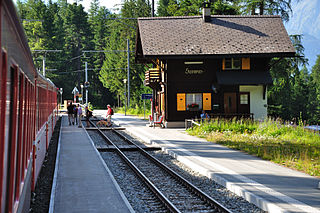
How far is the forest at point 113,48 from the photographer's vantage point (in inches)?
1943

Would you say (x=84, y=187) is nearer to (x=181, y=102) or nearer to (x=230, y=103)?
(x=181, y=102)

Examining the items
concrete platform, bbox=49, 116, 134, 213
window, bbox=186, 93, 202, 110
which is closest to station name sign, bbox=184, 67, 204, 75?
window, bbox=186, 93, 202, 110

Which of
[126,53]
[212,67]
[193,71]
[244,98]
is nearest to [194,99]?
[193,71]

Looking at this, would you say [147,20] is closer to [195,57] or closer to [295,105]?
[195,57]

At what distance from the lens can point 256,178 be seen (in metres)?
11.6

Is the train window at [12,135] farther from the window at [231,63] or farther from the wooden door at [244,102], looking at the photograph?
the wooden door at [244,102]

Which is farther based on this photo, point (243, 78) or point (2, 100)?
point (243, 78)

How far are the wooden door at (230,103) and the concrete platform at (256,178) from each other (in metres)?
14.4

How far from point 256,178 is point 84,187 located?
14.2 ft

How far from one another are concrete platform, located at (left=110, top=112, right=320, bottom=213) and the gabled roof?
45.9ft

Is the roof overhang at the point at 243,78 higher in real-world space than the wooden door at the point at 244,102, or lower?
higher

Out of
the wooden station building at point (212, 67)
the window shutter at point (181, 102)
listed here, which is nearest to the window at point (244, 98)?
the wooden station building at point (212, 67)

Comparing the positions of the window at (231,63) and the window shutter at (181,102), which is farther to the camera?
the window at (231,63)

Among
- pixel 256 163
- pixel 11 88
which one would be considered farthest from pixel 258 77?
pixel 11 88
